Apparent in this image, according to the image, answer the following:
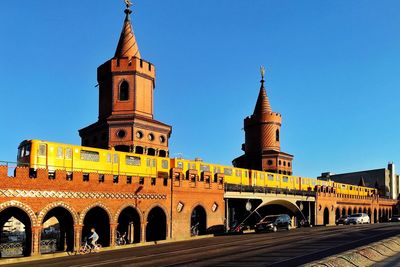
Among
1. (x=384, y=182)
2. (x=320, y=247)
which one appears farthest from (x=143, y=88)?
(x=384, y=182)

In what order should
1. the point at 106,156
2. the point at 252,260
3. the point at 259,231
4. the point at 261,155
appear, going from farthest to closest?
the point at 261,155 → the point at 259,231 → the point at 106,156 → the point at 252,260

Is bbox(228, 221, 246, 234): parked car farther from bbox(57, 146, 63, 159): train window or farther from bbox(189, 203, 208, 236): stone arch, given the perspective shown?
bbox(57, 146, 63, 159): train window

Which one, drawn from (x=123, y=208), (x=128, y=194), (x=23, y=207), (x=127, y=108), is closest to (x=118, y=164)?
(x=128, y=194)

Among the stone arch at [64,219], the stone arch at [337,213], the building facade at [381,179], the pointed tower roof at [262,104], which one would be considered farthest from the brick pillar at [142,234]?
the building facade at [381,179]

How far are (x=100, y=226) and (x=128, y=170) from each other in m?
5.06

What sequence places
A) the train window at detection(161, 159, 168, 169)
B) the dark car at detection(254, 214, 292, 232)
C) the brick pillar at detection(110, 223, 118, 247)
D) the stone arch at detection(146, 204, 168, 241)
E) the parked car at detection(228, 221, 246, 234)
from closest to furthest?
the brick pillar at detection(110, 223, 118, 247), the stone arch at detection(146, 204, 168, 241), the train window at detection(161, 159, 168, 169), the parked car at detection(228, 221, 246, 234), the dark car at detection(254, 214, 292, 232)

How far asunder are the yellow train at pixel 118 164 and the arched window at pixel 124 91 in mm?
9476

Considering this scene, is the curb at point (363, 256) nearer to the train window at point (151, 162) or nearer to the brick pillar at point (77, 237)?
the brick pillar at point (77, 237)

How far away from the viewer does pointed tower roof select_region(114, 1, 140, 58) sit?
4866 cm

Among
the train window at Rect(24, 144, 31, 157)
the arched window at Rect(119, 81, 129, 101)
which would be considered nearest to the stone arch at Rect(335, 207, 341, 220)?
the arched window at Rect(119, 81, 129, 101)

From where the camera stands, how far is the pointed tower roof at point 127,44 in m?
48.7

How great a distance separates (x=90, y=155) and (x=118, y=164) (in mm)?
2807

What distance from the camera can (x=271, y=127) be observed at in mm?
69750

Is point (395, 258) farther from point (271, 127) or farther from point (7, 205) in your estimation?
point (271, 127)
